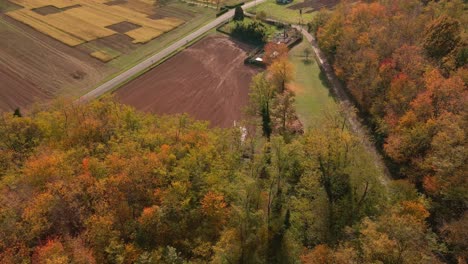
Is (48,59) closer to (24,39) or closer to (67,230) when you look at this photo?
(24,39)

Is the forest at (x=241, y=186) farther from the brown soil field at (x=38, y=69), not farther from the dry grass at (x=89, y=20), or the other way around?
the dry grass at (x=89, y=20)

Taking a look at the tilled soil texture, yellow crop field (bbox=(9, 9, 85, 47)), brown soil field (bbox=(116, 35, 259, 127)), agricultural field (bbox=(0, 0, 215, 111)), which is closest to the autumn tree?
brown soil field (bbox=(116, 35, 259, 127))

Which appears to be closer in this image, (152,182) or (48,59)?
(152,182)

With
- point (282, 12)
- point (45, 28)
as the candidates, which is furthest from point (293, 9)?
point (45, 28)

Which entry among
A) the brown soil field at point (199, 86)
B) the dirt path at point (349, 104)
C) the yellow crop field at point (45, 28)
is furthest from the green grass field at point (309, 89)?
the yellow crop field at point (45, 28)

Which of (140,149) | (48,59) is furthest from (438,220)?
(48,59)

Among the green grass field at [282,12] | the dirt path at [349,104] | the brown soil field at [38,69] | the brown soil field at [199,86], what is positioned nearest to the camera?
the dirt path at [349,104]
